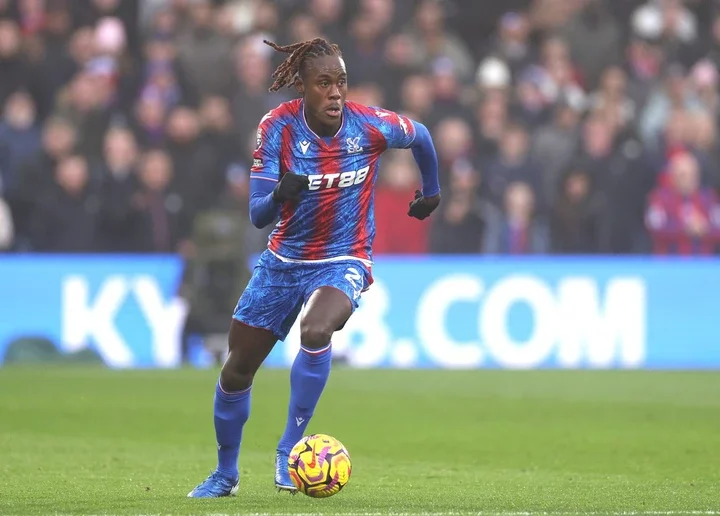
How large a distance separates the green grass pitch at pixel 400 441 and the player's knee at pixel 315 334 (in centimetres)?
80

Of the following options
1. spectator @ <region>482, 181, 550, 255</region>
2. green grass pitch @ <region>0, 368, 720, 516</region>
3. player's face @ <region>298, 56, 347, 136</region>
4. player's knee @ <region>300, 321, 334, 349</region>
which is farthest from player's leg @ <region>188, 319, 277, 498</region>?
spectator @ <region>482, 181, 550, 255</region>

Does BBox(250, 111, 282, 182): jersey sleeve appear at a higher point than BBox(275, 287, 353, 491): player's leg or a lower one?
higher

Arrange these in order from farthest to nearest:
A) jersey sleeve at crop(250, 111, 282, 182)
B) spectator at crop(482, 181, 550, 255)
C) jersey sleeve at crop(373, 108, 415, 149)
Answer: spectator at crop(482, 181, 550, 255) → jersey sleeve at crop(373, 108, 415, 149) → jersey sleeve at crop(250, 111, 282, 182)

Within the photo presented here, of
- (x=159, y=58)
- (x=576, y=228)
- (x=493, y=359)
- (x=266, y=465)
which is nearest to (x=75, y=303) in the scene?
(x=159, y=58)

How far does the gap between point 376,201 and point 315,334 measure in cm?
996

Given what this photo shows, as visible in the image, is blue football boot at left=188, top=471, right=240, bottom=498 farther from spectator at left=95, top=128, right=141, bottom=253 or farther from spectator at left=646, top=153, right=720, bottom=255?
spectator at left=646, top=153, right=720, bottom=255

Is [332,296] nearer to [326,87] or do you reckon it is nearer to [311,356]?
[311,356]

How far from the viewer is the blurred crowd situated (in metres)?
17.0

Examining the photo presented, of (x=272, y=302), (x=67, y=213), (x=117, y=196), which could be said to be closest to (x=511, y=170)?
(x=117, y=196)

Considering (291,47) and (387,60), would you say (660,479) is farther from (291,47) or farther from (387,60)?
(387,60)

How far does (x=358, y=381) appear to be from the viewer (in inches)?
606

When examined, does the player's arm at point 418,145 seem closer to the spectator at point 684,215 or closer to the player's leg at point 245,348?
the player's leg at point 245,348

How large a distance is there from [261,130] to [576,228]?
1096cm

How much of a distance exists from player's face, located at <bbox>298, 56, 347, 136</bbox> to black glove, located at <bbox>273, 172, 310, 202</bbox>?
58cm
